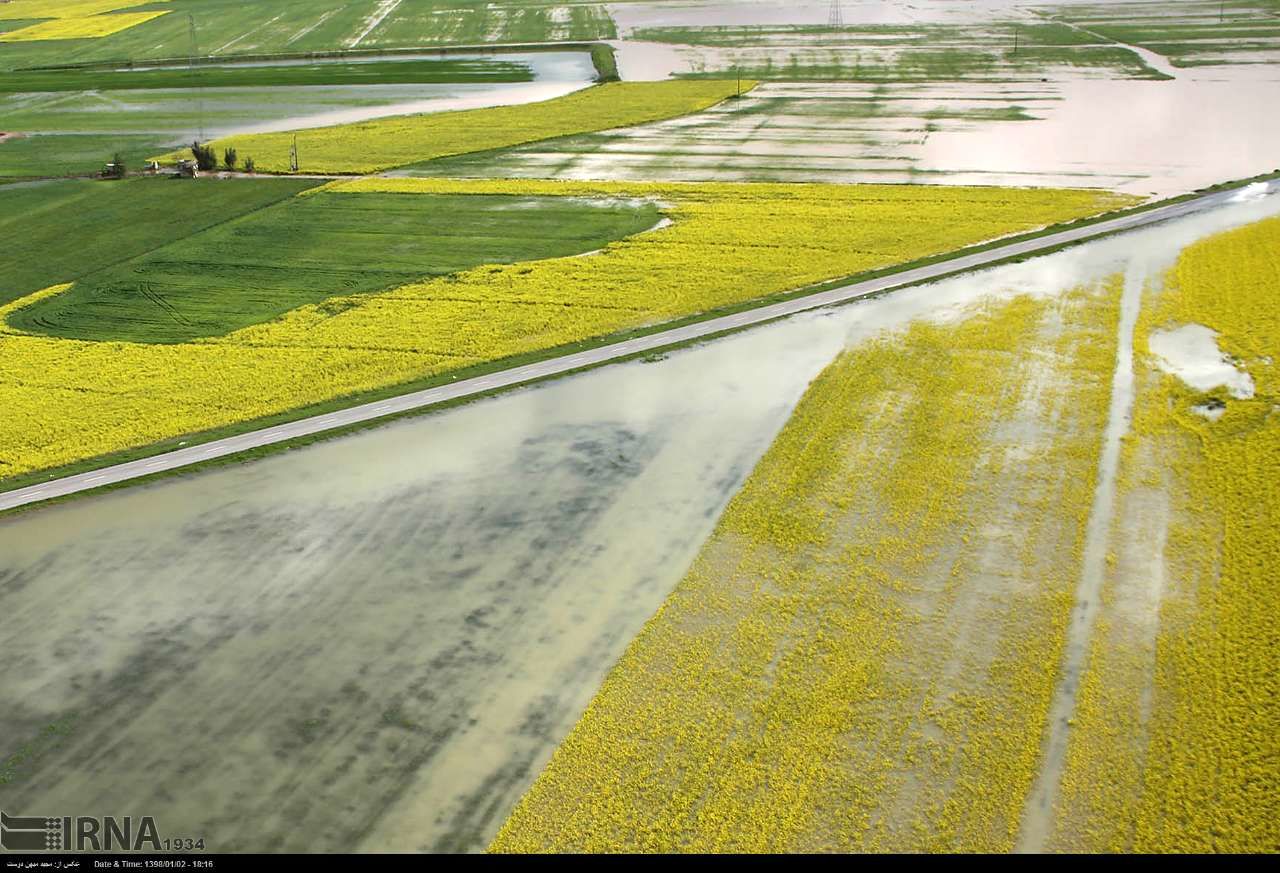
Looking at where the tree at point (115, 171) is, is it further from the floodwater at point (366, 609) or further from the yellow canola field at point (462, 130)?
the floodwater at point (366, 609)

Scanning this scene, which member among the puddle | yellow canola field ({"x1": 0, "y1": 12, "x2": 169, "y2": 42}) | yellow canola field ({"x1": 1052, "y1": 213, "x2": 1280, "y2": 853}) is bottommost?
yellow canola field ({"x1": 1052, "y1": 213, "x2": 1280, "y2": 853})

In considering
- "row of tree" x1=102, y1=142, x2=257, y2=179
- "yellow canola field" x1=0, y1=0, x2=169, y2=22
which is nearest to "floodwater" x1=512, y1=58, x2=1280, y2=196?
"row of tree" x1=102, y1=142, x2=257, y2=179

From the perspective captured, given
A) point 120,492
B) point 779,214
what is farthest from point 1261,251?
point 120,492

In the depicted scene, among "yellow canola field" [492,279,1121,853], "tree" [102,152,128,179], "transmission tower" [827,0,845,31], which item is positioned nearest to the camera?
"yellow canola field" [492,279,1121,853]

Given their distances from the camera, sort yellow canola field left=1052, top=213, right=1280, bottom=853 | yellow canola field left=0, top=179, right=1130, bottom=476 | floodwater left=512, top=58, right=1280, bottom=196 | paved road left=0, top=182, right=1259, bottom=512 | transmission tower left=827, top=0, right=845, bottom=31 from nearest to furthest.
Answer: yellow canola field left=1052, top=213, right=1280, bottom=853 → paved road left=0, top=182, right=1259, bottom=512 → yellow canola field left=0, top=179, right=1130, bottom=476 → floodwater left=512, top=58, right=1280, bottom=196 → transmission tower left=827, top=0, right=845, bottom=31

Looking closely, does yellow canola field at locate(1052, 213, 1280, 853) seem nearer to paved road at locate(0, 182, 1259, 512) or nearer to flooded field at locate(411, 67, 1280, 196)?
paved road at locate(0, 182, 1259, 512)

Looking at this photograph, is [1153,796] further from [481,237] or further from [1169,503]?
[481,237]

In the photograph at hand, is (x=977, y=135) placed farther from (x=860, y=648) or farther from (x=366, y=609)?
(x=366, y=609)

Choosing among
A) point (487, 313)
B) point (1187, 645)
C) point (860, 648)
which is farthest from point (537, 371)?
point (1187, 645)

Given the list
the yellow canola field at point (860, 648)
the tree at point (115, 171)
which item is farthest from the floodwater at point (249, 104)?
the yellow canola field at point (860, 648)
